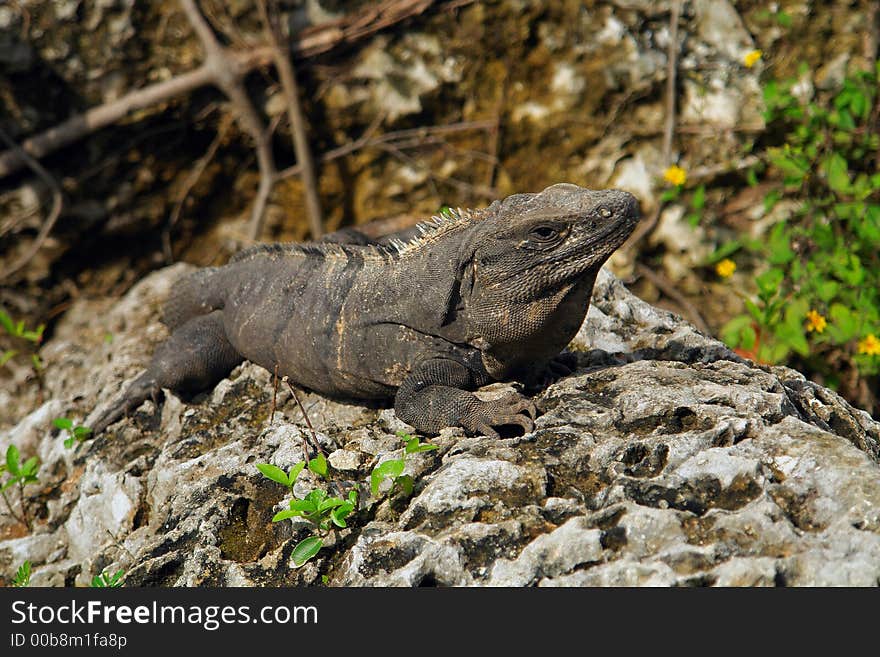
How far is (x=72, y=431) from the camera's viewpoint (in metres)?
4.34

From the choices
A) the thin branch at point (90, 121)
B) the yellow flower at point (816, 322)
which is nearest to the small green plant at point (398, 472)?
the yellow flower at point (816, 322)

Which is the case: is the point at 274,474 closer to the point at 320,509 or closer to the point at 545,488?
the point at 320,509

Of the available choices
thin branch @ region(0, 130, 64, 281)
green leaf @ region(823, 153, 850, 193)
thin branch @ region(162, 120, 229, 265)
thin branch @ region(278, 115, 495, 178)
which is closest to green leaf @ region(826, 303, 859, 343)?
green leaf @ region(823, 153, 850, 193)

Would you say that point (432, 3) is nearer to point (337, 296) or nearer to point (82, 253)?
point (82, 253)

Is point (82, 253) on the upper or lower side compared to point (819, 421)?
upper

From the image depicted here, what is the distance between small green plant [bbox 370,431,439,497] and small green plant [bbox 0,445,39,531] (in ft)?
6.07

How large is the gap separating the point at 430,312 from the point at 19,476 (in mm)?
2081

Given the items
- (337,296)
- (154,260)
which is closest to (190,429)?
(337,296)

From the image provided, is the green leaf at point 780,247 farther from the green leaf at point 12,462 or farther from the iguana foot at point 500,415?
the green leaf at point 12,462

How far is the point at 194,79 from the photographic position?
667cm

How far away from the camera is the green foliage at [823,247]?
530cm

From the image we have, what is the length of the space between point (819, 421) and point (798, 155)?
2.82 m

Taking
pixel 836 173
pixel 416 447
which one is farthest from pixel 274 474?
pixel 836 173

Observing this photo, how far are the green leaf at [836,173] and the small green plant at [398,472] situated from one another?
3483 mm
